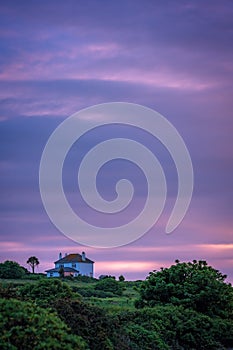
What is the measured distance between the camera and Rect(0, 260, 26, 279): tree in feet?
251

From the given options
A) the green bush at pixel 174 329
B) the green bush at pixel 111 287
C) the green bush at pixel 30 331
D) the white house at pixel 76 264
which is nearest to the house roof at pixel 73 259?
the white house at pixel 76 264

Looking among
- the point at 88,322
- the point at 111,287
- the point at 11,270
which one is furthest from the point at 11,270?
the point at 88,322

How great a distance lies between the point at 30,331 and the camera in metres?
15.5

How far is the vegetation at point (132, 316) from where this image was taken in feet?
52.1

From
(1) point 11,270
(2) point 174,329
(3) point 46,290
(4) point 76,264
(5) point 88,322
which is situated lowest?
(5) point 88,322

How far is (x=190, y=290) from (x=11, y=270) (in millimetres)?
42467

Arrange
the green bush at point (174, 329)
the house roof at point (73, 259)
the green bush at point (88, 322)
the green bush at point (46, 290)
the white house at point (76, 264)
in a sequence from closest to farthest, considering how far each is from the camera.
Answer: the green bush at point (88, 322) < the green bush at point (174, 329) < the green bush at point (46, 290) < the white house at point (76, 264) < the house roof at point (73, 259)

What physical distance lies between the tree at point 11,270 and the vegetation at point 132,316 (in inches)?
808

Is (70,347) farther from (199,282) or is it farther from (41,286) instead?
(199,282)

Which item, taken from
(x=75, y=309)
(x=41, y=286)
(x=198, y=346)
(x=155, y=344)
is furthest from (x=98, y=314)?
(x=198, y=346)

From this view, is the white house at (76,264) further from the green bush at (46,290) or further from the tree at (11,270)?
the green bush at (46,290)

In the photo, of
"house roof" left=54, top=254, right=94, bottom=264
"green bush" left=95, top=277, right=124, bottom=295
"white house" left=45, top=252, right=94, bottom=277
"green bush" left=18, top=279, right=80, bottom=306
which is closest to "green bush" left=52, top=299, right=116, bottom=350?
"green bush" left=18, top=279, right=80, bottom=306

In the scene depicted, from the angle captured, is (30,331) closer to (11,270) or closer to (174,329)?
(174,329)

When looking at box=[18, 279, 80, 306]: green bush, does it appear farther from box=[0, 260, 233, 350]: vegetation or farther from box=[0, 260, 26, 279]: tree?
box=[0, 260, 26, 279]: tree
